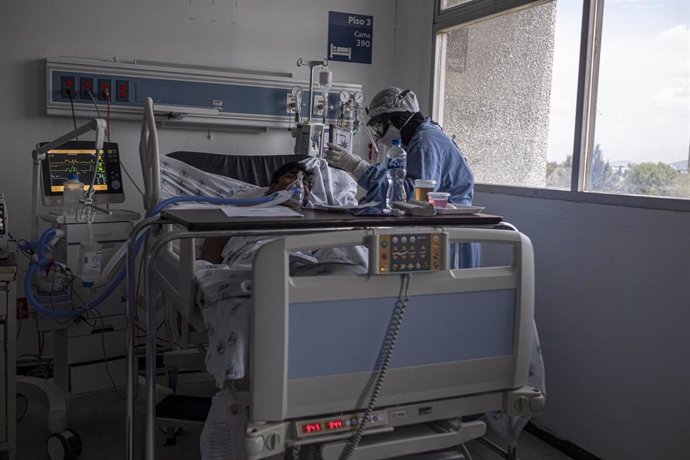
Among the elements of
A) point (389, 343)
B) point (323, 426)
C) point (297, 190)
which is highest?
point (297, 190)

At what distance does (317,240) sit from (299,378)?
12.6 inches

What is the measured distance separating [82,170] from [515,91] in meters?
2.02

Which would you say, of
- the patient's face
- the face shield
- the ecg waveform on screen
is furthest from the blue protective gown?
the ecg waveform on screen

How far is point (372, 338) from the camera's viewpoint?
60.8 inches

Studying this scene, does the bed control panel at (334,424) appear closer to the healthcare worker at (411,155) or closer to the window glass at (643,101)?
the healthcare worker at (411,155)

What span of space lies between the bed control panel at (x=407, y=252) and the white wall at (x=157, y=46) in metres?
2.19

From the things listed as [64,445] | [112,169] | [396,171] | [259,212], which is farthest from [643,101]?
[64,445]

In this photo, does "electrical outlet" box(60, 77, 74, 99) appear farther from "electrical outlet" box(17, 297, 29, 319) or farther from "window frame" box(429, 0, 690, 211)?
"window frame" box(429, 0, 690, 211)

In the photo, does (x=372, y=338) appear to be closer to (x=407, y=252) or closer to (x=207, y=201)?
(x=407, y=252)

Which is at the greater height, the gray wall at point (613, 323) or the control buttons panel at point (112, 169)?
the control buttons panel at point (112, 169)

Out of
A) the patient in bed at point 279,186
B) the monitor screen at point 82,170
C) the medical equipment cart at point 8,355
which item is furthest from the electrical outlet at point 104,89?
the medical equipment cart at point 8,355

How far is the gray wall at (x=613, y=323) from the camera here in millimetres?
2234

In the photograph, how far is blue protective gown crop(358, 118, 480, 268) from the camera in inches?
97.3

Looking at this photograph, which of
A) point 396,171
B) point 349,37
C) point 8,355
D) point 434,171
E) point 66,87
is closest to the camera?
point 396,171
